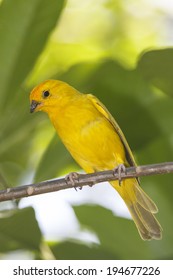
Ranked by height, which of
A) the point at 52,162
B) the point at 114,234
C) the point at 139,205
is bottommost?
the point at 139,205

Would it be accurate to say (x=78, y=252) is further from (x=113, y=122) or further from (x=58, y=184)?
(x=113, y=122)

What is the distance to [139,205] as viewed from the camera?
2021 mm

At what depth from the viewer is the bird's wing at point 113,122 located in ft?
5.74

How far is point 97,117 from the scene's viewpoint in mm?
2031

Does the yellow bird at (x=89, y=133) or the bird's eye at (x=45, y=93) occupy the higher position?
the bird's eye at (x=45, y=93)

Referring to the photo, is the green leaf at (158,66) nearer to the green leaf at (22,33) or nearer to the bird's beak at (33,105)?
the green leaf at (22,33)

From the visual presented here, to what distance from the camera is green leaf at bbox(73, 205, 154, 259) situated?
60.1 inches

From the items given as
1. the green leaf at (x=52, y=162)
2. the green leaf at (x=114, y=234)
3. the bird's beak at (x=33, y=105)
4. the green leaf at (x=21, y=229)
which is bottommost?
the green leaf at (x=114, y=234)

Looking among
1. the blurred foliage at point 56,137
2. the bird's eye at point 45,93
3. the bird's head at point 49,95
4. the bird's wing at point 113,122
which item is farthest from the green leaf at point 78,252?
the bird's eye at point 45,93

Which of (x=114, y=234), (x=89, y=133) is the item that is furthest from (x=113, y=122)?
(x=114, y=234)

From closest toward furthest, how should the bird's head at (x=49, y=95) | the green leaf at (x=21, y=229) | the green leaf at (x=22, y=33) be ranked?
the green leaf at (x=21, y=229) < the green leaf at (x=22, y=33) < the bird's head at (x=49, y=95)

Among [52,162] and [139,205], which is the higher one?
[52,162]

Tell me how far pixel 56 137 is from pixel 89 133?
13cm

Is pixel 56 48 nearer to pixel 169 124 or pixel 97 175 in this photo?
pixel 169 124
